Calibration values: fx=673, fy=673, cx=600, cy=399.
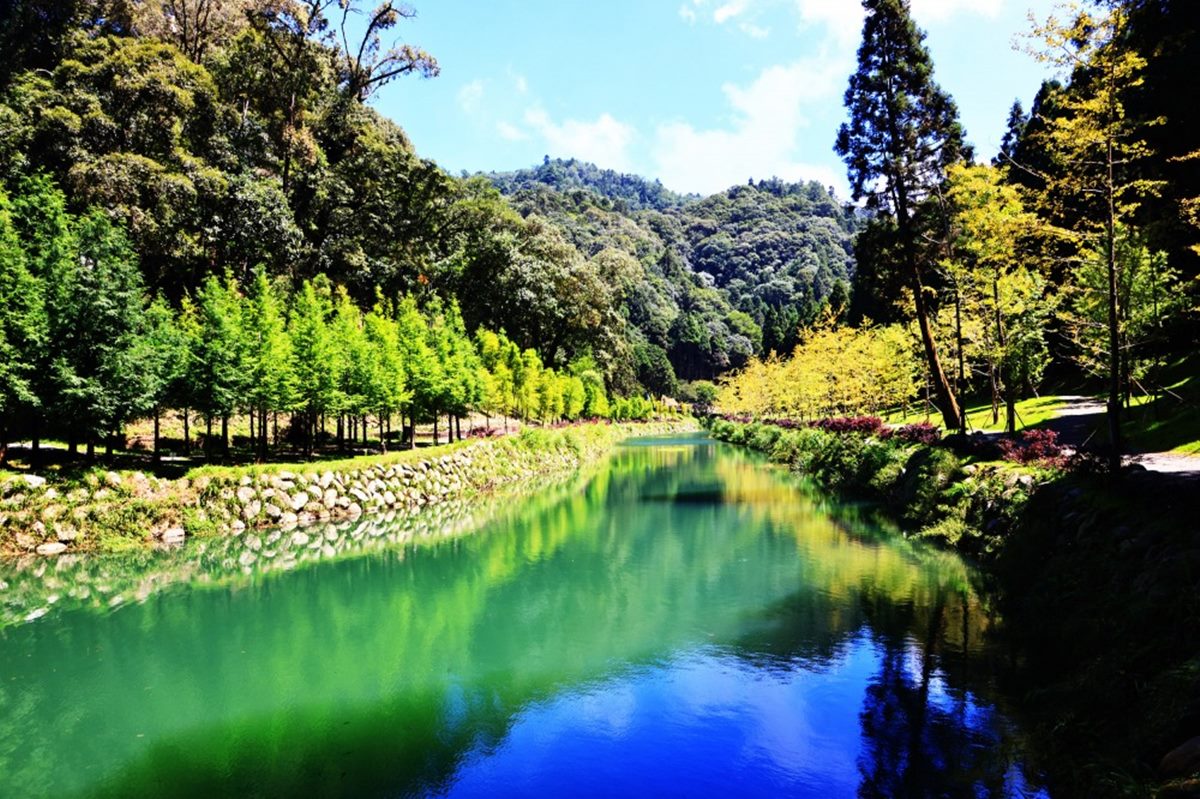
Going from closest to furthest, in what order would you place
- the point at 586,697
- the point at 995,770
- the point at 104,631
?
the point at 995,770
the point at 586,697
the point at 104,631

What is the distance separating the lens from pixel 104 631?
14.0m

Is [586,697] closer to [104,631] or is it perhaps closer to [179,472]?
[104,631]

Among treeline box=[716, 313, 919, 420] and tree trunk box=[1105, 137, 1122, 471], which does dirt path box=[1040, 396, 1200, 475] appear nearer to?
tree trunk box=[1105, 137, 1122, 471]

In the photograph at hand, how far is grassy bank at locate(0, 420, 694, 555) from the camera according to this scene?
64.4 ft

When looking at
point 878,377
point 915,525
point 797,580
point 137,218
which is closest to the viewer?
point 797,580

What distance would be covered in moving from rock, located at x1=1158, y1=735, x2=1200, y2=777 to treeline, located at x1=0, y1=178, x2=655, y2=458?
85.0 feet

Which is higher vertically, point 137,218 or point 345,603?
point 137,218

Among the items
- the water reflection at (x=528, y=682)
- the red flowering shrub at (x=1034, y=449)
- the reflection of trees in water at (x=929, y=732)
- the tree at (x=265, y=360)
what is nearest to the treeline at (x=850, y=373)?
the red flowering shrub at (x=1034, y=449)

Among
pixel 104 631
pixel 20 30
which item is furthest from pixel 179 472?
pixel 20 30

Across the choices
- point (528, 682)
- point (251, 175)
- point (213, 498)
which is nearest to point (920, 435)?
point (528, 682)

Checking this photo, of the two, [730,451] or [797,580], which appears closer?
[797,580]

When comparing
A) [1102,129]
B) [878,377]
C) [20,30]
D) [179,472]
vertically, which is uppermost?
[20,30]

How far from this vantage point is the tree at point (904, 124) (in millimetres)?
27031

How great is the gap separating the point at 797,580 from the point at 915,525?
22.0 ft
